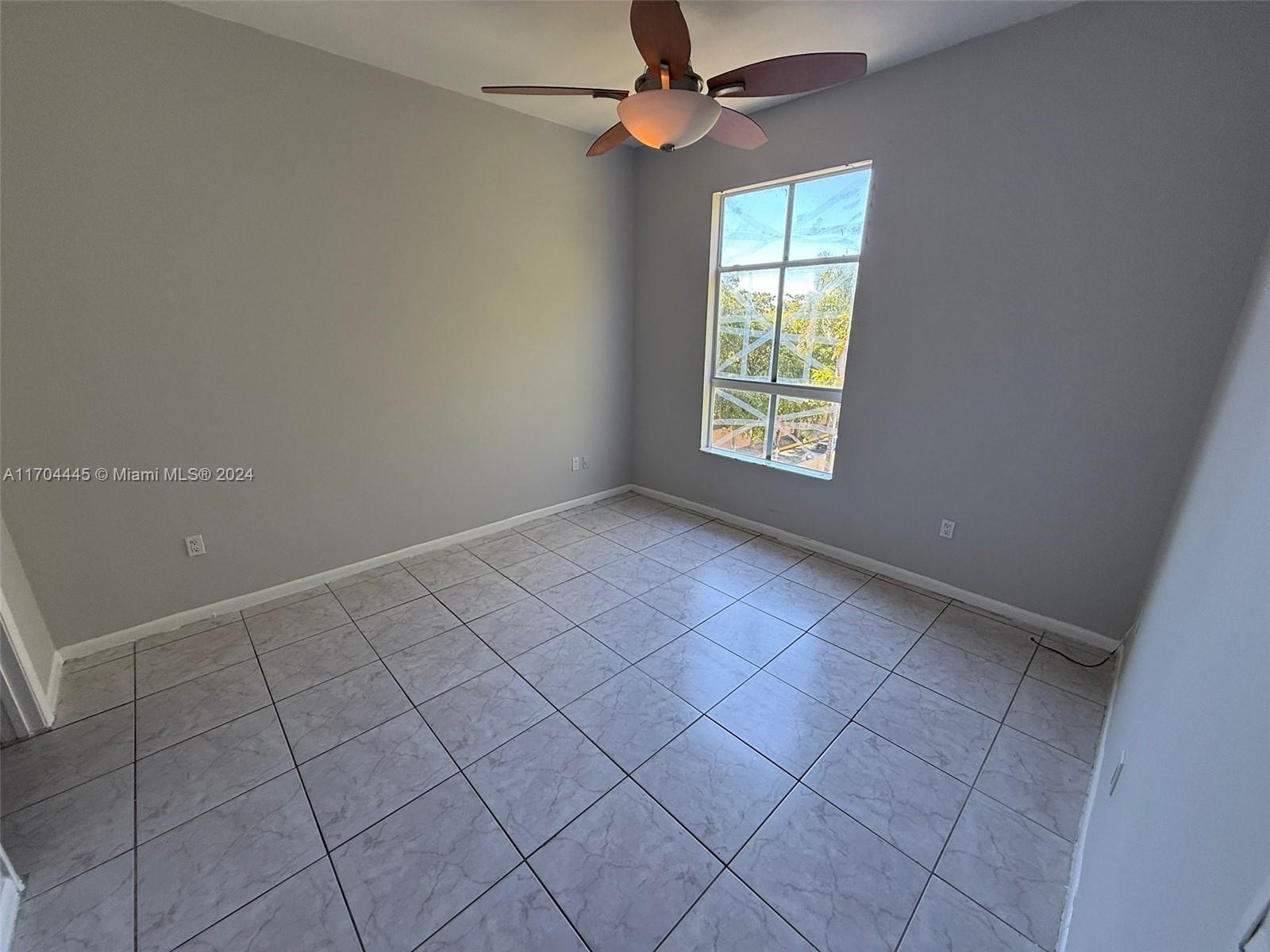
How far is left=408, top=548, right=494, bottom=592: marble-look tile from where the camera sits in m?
2.85

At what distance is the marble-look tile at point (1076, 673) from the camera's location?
1.99 meters

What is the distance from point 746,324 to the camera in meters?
3.41

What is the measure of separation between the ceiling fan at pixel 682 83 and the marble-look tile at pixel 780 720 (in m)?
2.18

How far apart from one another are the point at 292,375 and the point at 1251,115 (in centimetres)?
411

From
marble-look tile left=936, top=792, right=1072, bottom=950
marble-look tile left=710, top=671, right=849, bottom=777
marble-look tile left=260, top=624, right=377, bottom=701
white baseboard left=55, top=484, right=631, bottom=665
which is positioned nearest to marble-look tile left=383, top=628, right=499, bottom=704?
marble-look tile left=260, top=624, right=377, bottom=701

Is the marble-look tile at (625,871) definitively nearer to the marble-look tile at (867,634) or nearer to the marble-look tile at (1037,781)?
the marble-look tile at (1037,781)

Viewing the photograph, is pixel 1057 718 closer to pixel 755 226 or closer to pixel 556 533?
pixel 556 533

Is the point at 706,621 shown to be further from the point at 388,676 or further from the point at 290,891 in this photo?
the point at 290,891

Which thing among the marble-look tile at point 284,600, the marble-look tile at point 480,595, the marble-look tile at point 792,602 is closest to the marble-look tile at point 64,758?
the marble-look tile at point 284,600

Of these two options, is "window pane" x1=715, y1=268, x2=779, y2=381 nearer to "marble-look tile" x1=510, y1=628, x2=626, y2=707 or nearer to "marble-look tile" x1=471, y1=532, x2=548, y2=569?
"marble-look tile" x1=471, y1=532, x2=548, y2=569

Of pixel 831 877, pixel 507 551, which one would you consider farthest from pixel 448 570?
pixel 831 877

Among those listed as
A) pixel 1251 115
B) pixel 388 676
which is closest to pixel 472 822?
pixel 388 676

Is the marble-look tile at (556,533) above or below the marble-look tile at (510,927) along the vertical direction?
above

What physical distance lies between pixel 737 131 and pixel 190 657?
11.1 feet
